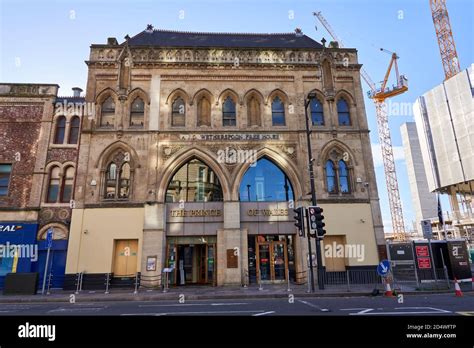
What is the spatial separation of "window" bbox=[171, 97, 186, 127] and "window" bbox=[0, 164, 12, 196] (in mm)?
11494

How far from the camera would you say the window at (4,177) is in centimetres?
1903

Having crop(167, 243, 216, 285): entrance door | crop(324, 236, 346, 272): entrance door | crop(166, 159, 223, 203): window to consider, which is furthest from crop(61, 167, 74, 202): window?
crop(324, 236, 346, 272): entrance door

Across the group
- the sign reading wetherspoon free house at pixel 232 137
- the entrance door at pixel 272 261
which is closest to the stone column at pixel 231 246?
the entrance door at pixel 272 261

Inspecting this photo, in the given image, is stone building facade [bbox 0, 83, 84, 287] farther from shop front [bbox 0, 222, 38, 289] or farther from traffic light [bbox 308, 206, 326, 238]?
traffic light [bbox 308, 206, 326, 238]

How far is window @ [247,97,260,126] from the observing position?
837 inches

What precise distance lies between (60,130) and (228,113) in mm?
12159

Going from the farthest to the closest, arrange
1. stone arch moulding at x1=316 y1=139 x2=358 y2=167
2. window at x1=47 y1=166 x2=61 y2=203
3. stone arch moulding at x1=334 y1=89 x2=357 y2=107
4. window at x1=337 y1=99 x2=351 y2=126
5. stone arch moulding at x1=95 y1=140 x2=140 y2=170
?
stone arch moulding at x1=334 y1=89 x2=357 y2=107 < window at x1=337 y1=99 x2=351 y2=126 < stone arch moulding at x1=316 y1=139 x2=358 y2=167 < stone arch moulding at x1=95 y1=140 x2=140 y2=170 < window at x1=47 y1=166 x2=61 y2=203

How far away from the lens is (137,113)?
68.4ft

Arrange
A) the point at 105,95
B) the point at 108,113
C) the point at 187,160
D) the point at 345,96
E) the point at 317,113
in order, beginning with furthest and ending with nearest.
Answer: the point at 345,96 < the point at 317,113 < the point at 105,95 < the point at 108,113 < the point at 187,160

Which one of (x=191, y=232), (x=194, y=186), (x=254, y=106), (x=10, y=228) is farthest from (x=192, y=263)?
(x=254, y=106)

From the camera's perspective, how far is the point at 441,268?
17.3 m

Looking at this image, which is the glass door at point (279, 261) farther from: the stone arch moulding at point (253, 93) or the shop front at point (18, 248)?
the shop front at point (18, 248)

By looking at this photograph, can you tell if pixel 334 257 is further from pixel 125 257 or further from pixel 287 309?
pixel 125 257

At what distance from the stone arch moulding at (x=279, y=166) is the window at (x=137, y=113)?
8.14 m
